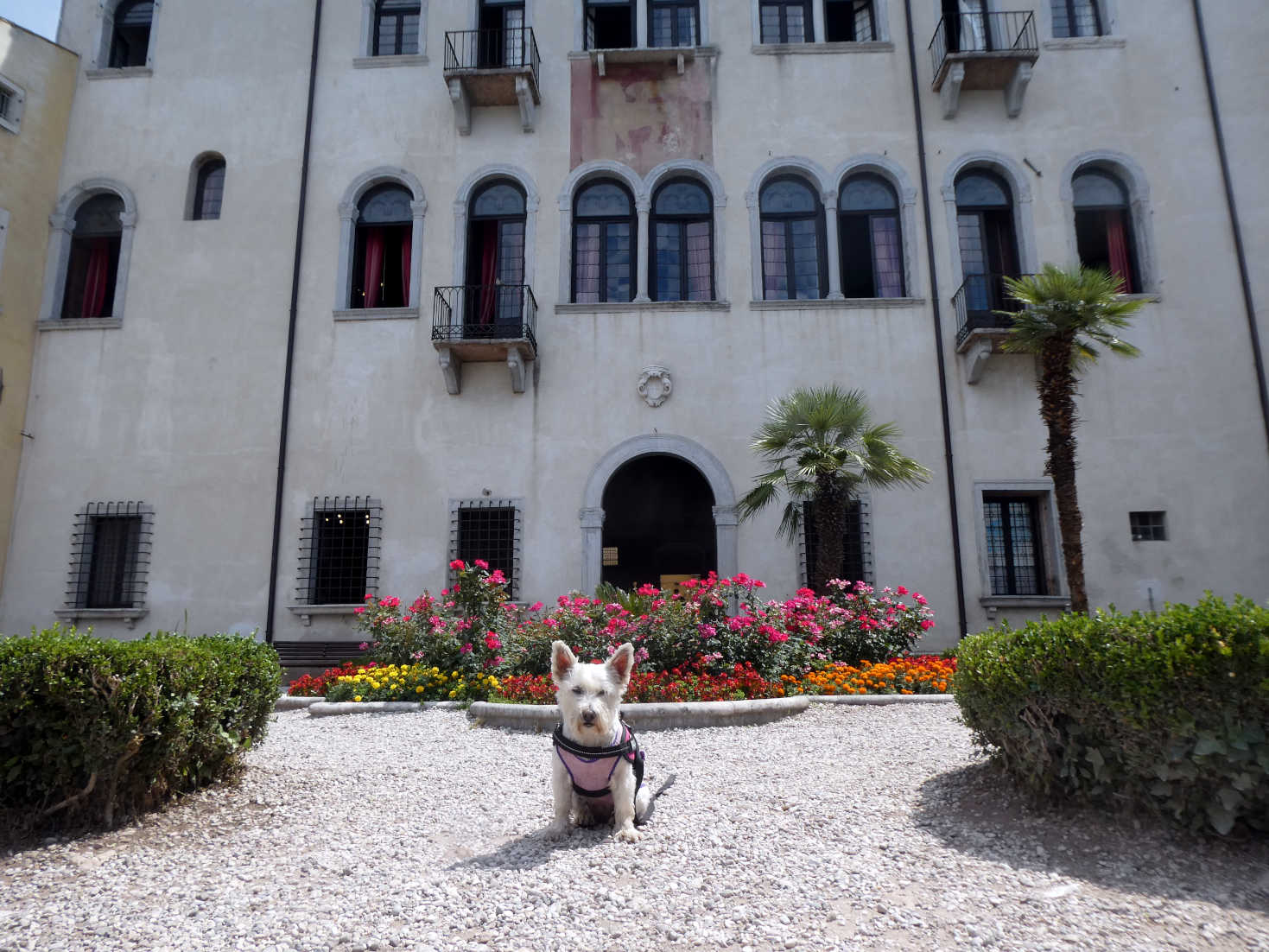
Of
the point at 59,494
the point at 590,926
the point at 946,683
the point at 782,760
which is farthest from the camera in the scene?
the point at 59,494

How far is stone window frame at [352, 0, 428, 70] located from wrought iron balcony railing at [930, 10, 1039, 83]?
993cm

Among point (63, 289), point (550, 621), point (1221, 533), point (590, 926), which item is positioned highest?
point (63, 289)

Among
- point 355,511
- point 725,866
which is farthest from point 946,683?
point 355,511

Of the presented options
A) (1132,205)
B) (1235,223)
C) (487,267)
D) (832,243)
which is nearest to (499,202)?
(487,267)

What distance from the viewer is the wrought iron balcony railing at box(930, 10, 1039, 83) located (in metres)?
15.2

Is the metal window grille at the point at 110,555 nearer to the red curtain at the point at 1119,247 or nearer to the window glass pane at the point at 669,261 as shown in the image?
the window glass pane at the point at 669,261

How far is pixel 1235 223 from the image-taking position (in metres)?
14.5

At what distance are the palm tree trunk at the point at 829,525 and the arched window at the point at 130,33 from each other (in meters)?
16.5

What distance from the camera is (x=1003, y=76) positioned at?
15016 millimetres

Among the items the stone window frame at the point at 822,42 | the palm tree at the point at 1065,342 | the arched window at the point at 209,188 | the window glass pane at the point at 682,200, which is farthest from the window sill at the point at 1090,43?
the arched window at the point at 209,188

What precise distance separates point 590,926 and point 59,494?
15.2 metres

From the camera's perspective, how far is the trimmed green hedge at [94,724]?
4.55 metres

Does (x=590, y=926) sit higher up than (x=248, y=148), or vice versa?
(x=248, y=148)

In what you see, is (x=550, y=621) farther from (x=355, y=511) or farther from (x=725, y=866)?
(x=725, y=866)
